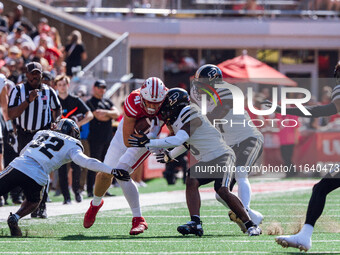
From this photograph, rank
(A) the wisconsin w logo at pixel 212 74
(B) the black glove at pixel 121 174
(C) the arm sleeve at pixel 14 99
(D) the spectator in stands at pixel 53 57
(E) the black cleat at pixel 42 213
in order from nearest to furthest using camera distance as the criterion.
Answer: (B) the black glove at pixel 121 174, (A) the wisconsin w logo at pixel 212 74, (E) the black cleat at pixel 42 213, (C) the arm sleeve at pixel 14 99, (D) the spectator in stands at pixel 53 57

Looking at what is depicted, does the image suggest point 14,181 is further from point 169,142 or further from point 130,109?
point 169,142

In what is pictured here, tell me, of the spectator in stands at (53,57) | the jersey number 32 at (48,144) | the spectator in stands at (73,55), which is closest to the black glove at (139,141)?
the jersey number 32 at (48,144)

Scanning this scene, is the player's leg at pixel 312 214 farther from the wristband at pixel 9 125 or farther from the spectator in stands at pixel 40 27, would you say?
the spectator in stands at pixel 40 27

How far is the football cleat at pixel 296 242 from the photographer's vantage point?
6.87 m

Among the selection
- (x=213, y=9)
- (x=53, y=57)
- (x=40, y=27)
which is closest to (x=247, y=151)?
(x=53, y=57)

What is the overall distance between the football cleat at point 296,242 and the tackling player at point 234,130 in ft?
5.11

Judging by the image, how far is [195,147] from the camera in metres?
8.47

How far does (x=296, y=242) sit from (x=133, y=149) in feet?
7.82

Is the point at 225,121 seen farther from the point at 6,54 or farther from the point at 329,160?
the point at 329,160

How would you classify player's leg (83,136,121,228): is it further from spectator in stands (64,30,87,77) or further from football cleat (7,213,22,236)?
spectator in stands (64,30,87,77)

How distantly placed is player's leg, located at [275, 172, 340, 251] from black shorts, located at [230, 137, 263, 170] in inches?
78.9

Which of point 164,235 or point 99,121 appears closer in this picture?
point 164,235

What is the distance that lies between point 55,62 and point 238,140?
798 centimetres

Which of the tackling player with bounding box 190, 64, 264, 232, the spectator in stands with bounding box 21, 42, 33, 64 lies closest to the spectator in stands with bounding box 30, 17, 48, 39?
the spectator in stands with bounding box 21, 42, 33, 64
